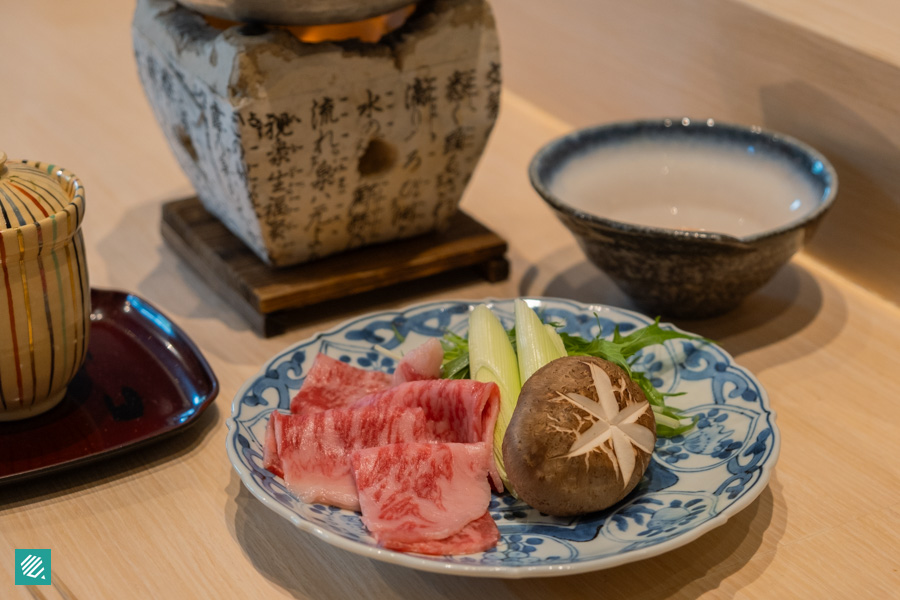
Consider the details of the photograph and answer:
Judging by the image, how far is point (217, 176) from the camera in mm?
1148

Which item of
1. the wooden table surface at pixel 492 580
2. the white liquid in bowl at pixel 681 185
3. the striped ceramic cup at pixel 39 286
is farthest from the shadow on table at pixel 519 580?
the white liquid in bowl at pixel 681 185

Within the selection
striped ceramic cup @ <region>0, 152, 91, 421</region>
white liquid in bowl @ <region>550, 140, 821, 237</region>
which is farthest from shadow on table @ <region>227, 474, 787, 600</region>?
white liquid in bowl @ <region>550, 140, 821, 237</region>

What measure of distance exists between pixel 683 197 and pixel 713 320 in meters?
0.18

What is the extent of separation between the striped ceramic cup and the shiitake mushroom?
1.45ft

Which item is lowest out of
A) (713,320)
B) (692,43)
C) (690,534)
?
(713,320)

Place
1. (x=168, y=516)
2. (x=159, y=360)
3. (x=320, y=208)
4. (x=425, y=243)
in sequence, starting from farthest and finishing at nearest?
(x=425, y=243) → (x=320, y=208) → (x=159, y=360) → (x=168, y=516)

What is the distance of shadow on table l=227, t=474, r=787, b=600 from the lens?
77cm

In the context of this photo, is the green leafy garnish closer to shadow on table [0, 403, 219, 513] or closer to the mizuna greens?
the mizuna greens

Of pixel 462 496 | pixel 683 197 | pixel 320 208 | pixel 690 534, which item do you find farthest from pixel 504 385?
pixel 683 197

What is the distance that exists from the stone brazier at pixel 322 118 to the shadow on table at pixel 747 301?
0.59 feet

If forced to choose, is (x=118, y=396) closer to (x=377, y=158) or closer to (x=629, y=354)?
(x=377, y=158)

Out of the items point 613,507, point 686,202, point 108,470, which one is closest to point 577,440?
point 613,507

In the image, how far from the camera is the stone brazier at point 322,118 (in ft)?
3.42

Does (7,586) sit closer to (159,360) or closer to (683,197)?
(159,360)
